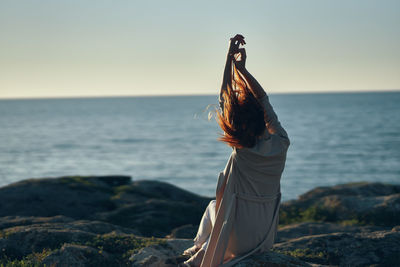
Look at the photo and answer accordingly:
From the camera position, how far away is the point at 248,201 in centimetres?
571

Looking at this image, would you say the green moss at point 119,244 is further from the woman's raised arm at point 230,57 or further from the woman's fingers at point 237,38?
the woman's fingers at point 237,38

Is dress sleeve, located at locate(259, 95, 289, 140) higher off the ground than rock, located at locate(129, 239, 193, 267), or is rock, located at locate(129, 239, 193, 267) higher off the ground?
dress sleeve, located at locate(259, 95, 289, 140)

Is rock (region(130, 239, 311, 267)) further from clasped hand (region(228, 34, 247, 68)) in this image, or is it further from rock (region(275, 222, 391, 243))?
rock (region(275, 222, 391, 243))

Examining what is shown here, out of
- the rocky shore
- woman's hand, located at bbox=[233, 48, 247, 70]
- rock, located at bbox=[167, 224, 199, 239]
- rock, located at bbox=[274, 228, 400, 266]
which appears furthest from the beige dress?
rock, located at bbox=[167, 224, 199, 239]

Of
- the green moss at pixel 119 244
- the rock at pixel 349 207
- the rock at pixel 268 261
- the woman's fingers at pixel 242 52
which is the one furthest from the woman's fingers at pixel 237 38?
the rock at pixel 349 207

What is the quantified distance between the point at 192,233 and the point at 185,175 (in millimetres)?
26223

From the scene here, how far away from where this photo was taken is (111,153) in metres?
52.7

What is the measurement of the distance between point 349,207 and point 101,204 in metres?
7.62

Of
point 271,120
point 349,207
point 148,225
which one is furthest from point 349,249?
point 148,225

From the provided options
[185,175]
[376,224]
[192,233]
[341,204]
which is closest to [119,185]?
[192,233]

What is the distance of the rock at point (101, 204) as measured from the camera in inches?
485

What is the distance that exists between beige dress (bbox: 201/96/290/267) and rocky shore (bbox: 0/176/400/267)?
32 centimetres

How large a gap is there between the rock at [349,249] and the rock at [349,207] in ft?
12.1

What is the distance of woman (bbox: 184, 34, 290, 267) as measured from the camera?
538cm
